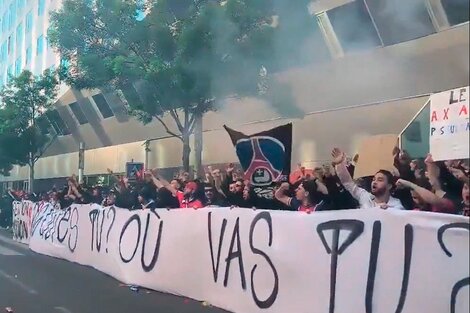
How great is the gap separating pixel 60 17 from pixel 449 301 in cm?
965

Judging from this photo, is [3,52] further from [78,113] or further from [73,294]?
[73,294]

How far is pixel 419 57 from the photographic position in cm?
461

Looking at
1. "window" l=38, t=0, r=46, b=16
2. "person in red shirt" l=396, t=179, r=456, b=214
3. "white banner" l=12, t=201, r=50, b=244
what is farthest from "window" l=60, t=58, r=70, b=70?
"window" l=38, t=0, r=46, b=16

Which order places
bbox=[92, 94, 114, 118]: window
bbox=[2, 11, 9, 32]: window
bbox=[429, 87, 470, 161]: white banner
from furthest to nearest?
bbox=[2, 11, 9, 32]: window < bbox=[92, 94, 114, 118]: window < bbox=[429, 87, 470, 161]: white banner

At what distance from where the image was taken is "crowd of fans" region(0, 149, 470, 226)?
3.85m

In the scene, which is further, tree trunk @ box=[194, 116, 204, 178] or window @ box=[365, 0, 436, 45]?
tree trunk @ box=[194, 116, 204, 178]

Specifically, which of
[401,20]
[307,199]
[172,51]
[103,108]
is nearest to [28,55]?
[103,108]

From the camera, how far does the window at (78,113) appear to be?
937 inches

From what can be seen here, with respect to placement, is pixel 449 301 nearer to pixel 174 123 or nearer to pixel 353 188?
pixel 353 188

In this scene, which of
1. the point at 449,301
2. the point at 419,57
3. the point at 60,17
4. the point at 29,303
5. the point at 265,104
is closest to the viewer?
the point at 449,301

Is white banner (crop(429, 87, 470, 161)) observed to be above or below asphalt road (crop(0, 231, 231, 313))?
above

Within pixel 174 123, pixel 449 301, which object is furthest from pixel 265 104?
pixel 449 301

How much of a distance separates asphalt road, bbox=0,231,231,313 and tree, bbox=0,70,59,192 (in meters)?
15.8

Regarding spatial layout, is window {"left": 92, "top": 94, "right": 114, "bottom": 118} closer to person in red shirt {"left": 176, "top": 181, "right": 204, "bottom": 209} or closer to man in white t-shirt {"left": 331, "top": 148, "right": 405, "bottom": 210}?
person in red shirt {"left": 176, "top": 181, "right": 204, "bottom": 209}
